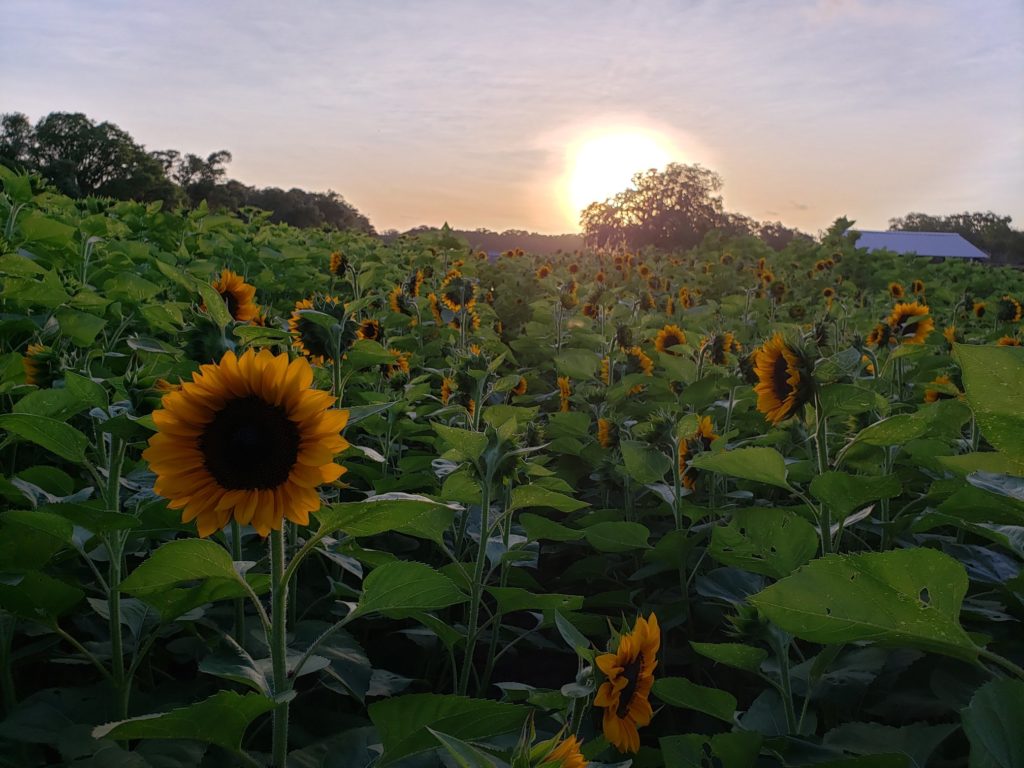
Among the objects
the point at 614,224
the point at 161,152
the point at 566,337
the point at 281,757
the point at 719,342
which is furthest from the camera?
the point at 161,152

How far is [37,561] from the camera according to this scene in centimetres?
149

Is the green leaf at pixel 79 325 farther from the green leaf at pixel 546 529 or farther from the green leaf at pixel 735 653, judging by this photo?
the green leaf at pixel 735 653

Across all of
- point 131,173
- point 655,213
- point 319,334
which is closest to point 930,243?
point 655,213

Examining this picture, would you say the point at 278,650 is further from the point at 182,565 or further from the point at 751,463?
the point at 751,463

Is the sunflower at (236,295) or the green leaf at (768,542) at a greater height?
the sunflower at (236,295)

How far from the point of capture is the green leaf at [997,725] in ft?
3.03

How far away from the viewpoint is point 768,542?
1570mm

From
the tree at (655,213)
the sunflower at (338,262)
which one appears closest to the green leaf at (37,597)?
the sunflower at (338,262)

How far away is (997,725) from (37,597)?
146 cm

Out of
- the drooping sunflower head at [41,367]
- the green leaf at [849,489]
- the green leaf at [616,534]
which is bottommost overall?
the green leaf at [616,534]

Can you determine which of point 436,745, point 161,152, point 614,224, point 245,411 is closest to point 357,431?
point 245,411

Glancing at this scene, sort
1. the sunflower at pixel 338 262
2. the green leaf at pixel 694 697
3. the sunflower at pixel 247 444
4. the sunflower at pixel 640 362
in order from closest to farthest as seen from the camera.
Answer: the sunflower at pixel 247 444, the green leaf at pixel 694 697, the sunflower at pixel 640 362, the sunflower at pixel 338 262

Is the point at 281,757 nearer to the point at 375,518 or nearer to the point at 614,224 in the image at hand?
the point at 375,518

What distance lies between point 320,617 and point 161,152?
43665 mm
